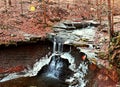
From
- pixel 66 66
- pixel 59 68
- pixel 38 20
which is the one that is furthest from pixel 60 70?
pixel 38 20

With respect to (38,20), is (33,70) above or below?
below

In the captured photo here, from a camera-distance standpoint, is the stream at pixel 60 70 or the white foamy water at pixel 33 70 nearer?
the stream at pixel 60 70

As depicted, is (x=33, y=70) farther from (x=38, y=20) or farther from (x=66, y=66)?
(x=38, y=20)

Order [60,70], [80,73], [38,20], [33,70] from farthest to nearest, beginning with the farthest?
[38,20] → [33,70] → [60,70] → [80,73]

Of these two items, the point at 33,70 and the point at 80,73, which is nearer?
the point at 80,73

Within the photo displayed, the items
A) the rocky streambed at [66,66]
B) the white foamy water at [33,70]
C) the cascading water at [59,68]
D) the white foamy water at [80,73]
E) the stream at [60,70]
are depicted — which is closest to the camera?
the rocky streambed at [66,66]

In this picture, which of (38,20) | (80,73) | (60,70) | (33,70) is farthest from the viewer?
(38,20)

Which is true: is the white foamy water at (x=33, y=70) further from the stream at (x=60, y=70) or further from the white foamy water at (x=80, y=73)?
the white foamy water at (x=80, y=73)

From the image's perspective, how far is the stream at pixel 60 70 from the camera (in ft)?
45.4

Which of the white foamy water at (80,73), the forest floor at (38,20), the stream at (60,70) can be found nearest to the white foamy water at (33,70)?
the stream at (60,70)

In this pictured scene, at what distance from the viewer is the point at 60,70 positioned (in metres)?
15.8

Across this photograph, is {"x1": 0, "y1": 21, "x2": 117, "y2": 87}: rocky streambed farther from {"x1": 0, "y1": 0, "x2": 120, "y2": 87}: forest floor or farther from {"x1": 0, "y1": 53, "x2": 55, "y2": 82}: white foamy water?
{"x1": 0, "y1": 0, "x2": 120, "y2": 87}: forest floor

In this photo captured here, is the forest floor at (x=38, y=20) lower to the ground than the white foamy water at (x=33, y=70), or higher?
higher

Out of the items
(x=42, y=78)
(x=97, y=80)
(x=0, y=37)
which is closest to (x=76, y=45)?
(x=42, y=78)
